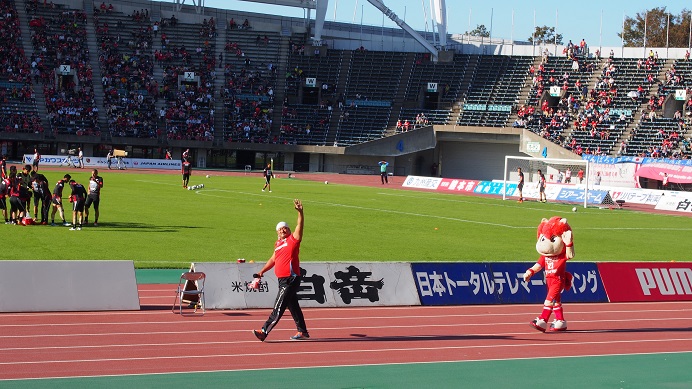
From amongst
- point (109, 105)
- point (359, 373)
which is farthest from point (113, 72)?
point (359, 373)

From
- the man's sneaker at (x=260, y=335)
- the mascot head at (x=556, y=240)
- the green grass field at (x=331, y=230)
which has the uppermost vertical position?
the mascot head at (x=556, y=240)

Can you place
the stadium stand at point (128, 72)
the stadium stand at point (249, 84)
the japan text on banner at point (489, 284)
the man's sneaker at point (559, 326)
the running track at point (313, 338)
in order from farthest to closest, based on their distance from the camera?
the stadium stand at point (249, 84) < the stadium stand at point (128, 72) < the japan text on banner at point (489, 284) < the man's sneaker at point (559, 326) < the running track at point (313, 338)

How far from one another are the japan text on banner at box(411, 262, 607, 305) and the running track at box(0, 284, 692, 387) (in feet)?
1.32

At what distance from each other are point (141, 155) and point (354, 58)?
20.3 m

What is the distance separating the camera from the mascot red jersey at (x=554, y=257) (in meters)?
15.0

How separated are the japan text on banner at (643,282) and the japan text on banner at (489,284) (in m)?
0.27

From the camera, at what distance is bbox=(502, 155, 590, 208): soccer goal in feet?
169

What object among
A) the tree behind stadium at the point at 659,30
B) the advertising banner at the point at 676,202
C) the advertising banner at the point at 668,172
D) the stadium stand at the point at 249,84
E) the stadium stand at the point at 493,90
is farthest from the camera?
the tree behind stadium at the point at 659,30

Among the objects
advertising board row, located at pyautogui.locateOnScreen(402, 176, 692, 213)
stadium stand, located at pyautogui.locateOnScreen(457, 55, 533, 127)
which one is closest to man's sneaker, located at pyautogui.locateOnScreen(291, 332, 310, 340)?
advertising board row, located at pyautogui.locateOnScreen(402, 176, 692, 213)

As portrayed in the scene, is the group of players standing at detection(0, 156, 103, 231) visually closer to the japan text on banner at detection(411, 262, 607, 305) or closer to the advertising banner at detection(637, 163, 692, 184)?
the japan text on banner at detection(411, 262, 607, 305)

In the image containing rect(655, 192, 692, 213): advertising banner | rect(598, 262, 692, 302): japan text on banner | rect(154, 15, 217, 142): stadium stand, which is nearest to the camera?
rect(598, 262, 692, 302): japan text on banner

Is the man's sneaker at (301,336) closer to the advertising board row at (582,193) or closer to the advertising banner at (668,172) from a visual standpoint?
the advertising board row at (582,193)

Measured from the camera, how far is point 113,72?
75438 mm

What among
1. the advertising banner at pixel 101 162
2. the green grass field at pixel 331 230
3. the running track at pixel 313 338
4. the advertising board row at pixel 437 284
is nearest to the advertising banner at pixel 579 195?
the green grass field at pixel 331 230
